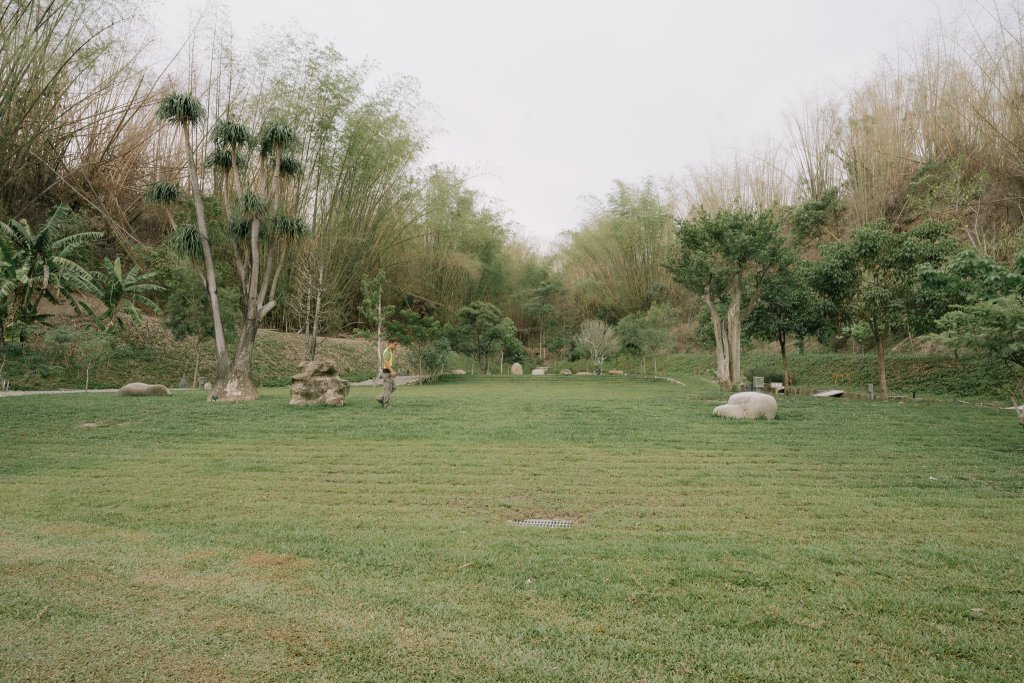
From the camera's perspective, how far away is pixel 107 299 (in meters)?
14.4

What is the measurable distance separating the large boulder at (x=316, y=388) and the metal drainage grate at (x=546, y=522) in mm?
7041

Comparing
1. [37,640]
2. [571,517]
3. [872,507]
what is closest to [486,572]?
[571,517]

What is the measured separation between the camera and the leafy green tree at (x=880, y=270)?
11703 millimetres

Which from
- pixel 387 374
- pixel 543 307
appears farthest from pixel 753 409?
pixel 543 307

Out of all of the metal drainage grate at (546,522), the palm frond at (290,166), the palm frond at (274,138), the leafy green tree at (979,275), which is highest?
the palm frond at (274,138)

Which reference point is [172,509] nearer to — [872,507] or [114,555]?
[114,555]

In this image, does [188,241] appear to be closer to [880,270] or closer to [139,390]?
[139,390]

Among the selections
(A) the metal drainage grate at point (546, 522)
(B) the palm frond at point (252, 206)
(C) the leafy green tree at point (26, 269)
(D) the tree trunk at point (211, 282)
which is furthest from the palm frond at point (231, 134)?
(A) the metal drainage grate at point (546, 522)

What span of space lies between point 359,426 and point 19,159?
1068cm

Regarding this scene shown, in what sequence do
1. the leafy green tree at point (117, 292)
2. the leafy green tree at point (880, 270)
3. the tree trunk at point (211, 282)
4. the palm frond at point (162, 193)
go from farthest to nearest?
the leafy green tree at point (117, 292) < the leafy green tree at point (880, 270) < the tree trunk at point (211, 282) < the palm frond at point (162, 193)

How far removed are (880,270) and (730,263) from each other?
3.07 m

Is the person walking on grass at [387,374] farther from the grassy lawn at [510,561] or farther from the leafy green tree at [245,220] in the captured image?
the grassy lawn at [510,561]

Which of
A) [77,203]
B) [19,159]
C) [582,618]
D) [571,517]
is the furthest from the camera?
[77,203]

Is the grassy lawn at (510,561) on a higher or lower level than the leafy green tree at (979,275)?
lower
